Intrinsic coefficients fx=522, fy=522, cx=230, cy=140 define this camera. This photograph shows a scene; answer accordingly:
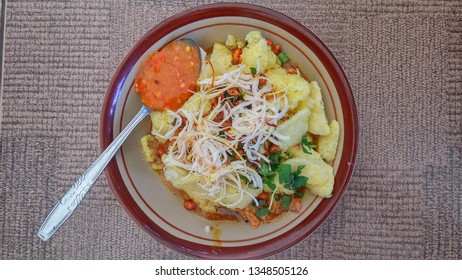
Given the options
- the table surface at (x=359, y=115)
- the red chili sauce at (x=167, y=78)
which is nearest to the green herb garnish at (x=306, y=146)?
the table surface at (x=359, y=115)

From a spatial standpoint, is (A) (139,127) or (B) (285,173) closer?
(B) (285,173)

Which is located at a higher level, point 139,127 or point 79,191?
point 139,127

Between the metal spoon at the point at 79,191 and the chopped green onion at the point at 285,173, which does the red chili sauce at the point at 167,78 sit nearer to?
the metal spoon at the point at 79,191

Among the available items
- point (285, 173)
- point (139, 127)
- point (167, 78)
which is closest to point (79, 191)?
point (139, 127)

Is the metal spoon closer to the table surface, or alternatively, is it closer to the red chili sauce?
the red chili sauce

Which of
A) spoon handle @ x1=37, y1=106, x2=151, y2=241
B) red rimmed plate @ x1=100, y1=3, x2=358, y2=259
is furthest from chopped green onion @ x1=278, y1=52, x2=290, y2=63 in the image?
spoon handle @ x1=37, y1=106, x2=151, y2=241

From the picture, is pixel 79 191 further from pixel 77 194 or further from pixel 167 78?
pixel 167 78
